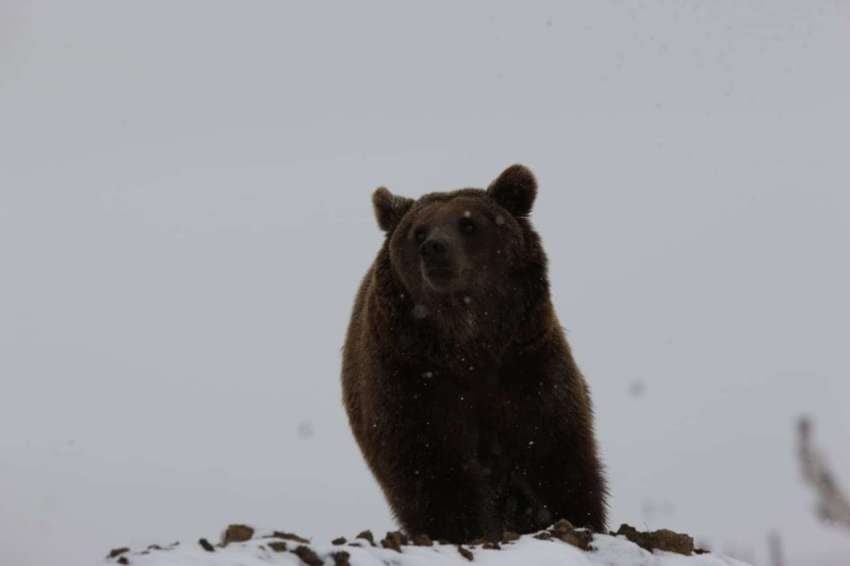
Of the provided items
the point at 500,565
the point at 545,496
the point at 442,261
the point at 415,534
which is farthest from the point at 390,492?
the point at 500,565

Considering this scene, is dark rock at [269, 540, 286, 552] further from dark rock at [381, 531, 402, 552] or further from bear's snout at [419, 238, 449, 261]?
bear's snout at [419, 238, 449, 261]

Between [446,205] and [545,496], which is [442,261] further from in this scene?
[545,496]

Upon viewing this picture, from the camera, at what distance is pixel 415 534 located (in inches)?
267

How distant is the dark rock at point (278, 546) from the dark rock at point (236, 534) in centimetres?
15

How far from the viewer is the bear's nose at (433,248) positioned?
22.5 ft

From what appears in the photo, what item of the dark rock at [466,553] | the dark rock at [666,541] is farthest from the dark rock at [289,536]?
the dark rock at [666,541]

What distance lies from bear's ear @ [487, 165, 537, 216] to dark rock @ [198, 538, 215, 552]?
417cm

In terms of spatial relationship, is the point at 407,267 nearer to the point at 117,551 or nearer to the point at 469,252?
the point at 469,252

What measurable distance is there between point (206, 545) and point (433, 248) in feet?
10.3

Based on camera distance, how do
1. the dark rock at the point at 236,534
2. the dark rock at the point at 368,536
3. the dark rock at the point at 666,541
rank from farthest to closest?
the dark rock at the point at 666,541
the dark rock at the point at 368,536
the dark rock at the point at 236,534

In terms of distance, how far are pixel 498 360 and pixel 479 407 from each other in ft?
1.10

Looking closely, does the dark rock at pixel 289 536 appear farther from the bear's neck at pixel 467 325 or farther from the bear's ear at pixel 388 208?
the bear's ear at pixel 388 208

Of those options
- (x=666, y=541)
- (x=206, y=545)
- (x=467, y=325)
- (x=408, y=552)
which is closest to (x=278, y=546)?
(x=206, y=545)

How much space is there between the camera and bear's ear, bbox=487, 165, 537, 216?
7.78 m
